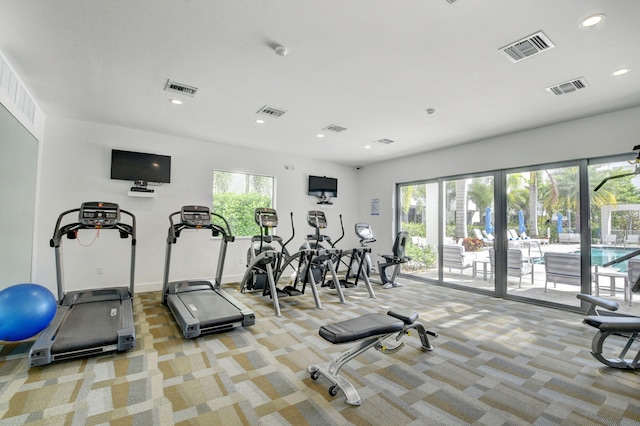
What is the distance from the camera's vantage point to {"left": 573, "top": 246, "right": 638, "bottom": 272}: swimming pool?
14.5 ft

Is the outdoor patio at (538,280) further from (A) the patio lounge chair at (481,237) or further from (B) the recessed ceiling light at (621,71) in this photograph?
(B) the recessed ceiling light at (621,71)

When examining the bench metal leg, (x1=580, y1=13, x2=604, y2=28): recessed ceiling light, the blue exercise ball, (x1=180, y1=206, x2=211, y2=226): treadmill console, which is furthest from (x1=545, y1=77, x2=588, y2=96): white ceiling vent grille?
the blue exercise ball

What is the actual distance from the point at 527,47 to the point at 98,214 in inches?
210

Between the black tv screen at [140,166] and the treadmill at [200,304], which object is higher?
the black tv screen at [140,166]

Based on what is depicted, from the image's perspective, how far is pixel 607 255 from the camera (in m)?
4.53

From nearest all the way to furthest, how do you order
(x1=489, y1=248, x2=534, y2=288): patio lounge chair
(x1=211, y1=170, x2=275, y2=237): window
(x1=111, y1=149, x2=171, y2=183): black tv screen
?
1. (x1=111, y1=149, x2=171, y2=183): black tv screen
2. (x1=489, y1=248, x2=534, y2=288): patio lounge chair
3. (x1=211, y1=170, x2=275, y2=237): window

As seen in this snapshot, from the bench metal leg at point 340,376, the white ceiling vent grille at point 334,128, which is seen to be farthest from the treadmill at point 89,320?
the white ceiling vent grille at point 334,128

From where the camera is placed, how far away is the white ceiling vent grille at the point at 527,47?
8.91ft

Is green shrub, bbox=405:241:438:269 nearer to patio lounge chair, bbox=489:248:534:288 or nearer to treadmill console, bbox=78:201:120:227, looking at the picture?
patio lounge chair, bbox=489:248:534:288

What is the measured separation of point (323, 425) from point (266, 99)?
3.85 metres

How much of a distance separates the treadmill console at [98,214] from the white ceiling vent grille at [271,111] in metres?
2.51

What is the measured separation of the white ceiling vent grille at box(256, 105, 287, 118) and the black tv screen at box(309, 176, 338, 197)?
3071 millimetres

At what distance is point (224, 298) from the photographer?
4344 mm

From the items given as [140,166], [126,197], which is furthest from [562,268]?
[126,197]
